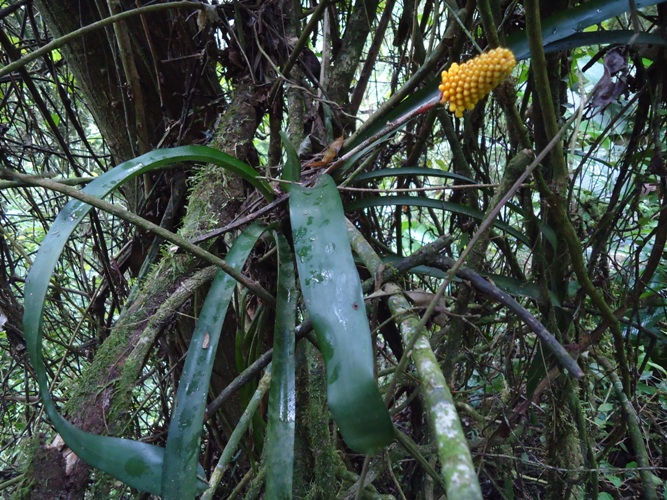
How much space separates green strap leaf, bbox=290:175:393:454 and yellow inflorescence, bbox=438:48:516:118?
0.17 m

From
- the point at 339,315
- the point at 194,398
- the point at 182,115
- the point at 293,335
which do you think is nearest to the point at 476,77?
the point at 339,315

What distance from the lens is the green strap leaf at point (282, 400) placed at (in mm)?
551

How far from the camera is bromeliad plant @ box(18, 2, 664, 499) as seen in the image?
0.40m

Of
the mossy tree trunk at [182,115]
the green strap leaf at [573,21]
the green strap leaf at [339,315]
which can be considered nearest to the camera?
the green strap leaf at [339,315]

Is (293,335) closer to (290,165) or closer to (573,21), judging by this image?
(290,165)

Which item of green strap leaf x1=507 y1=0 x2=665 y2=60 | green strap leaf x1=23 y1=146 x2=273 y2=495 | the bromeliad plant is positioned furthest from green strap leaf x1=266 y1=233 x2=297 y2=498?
green strap leaf x1=507 y1=0 x2=665 y2=60

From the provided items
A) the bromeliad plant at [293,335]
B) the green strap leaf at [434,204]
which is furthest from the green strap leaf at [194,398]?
the green strap leaf at [434,204]

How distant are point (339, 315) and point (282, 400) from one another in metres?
0.19

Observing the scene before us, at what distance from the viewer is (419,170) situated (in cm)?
88

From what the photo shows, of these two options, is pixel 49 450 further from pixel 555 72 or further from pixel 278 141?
pixel 555 72

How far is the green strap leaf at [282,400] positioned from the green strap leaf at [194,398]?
3.0 inches

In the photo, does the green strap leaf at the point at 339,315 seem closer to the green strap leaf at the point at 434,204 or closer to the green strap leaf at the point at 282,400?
the green strap leaf at the point at 282,400

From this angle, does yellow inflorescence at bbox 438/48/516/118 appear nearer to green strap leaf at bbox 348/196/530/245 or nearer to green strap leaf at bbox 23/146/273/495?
green strap leaf at bbox 348/196/530/245

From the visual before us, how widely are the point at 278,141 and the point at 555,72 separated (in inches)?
21.3
